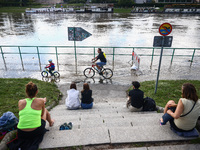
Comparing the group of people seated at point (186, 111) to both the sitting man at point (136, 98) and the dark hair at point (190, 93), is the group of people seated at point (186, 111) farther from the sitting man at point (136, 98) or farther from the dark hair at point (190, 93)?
the sitting man at point (136, 98)

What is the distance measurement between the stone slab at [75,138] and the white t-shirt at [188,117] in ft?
5.19

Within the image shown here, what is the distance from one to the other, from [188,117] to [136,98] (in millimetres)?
1716

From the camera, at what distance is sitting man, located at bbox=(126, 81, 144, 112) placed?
15.8 ft

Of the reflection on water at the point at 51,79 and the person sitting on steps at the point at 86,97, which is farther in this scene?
the reflection on water at the point at 51,79

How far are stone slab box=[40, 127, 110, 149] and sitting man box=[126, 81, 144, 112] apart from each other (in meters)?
1.72

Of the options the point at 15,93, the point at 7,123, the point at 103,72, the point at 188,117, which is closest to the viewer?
the point at 188,117

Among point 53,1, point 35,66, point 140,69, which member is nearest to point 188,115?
point 140,69

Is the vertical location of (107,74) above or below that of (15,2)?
below

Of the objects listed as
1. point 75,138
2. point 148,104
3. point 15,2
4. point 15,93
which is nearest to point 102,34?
point 15,93

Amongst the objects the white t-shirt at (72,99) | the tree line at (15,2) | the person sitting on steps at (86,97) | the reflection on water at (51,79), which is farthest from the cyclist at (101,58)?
the tree line at (15,2)

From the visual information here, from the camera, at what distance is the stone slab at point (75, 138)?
313 centimetres

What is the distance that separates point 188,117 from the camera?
3293 millimetres

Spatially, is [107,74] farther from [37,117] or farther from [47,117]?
[37,117]

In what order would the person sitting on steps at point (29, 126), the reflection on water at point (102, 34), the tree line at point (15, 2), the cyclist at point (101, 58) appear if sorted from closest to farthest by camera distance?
the person sitting on steps at point (29, 126) < the cyclist at point (101, 58) < the reflection on water at point (102, 34) < the tree line at point (15, 2)
